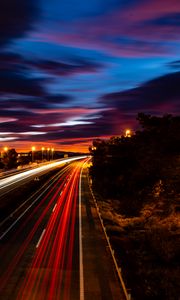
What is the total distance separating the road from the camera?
17.2 meters

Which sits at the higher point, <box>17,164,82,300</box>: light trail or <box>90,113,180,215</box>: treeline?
<box>90,113,180,215</box>: treeline

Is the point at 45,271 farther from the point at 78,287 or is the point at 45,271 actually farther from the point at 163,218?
the point at 163,218

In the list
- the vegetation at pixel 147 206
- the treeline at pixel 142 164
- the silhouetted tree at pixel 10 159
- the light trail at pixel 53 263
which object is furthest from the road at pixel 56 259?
the silhouetted tree at pixel 10 159

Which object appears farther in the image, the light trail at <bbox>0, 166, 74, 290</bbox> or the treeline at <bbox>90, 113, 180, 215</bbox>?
the treeline at <bbox>90, 113, 180, 215</bbox>

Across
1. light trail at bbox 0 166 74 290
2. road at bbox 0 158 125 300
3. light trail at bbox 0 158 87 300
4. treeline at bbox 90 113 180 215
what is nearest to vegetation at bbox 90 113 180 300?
treeline at bbox 90 113 180 215

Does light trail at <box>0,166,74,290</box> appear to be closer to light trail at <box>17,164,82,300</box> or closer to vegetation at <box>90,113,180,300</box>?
light trail at <box>17,164,82,300</box>

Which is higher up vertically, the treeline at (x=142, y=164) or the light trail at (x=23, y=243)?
the treeline at (x=142, y=164)

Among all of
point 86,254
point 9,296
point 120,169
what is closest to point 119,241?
point 86,254

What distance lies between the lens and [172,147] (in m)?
34.7

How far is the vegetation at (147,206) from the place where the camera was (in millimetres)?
19828

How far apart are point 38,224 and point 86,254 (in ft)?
34.5

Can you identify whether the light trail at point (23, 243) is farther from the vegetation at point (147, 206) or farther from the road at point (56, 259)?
the vegetation at point (147, 206)

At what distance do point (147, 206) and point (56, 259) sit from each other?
21925 millimetres

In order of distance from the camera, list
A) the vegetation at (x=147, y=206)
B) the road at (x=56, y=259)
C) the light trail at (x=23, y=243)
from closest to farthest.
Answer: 1. the road at (x=56, y=259)
2. the light trail at (x=23, y=243)
3. the vegetation at (x=147, y=206)
